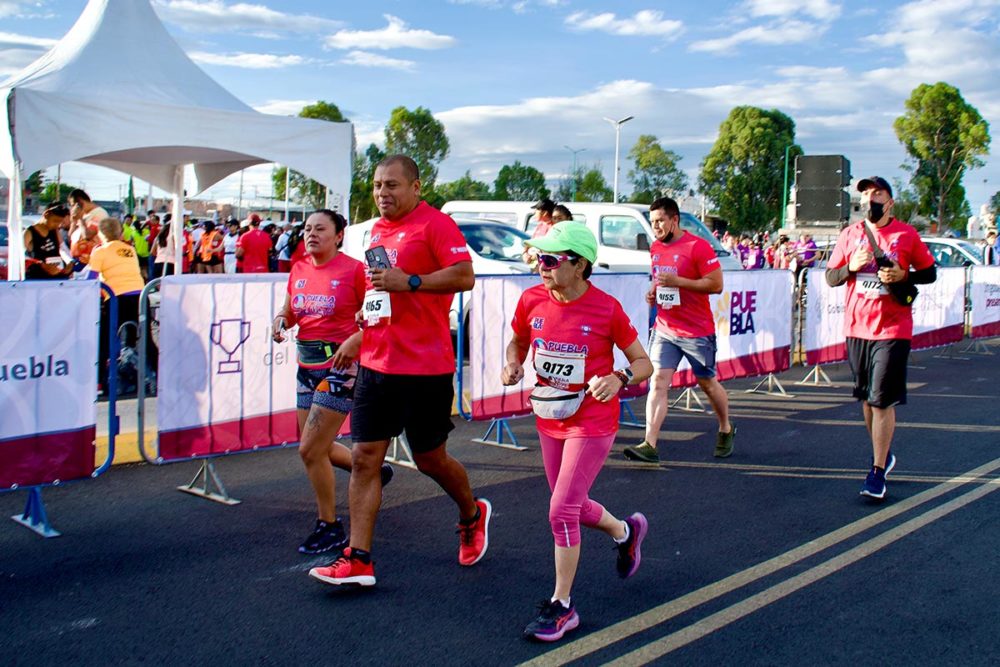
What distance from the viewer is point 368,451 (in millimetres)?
4473

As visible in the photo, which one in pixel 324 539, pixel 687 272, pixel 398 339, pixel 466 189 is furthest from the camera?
pixel 466 189

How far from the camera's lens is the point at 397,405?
14.8 ft

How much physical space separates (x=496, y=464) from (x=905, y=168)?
52.1 metres

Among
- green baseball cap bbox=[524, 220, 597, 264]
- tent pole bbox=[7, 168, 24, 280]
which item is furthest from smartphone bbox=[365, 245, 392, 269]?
tent pole bbox=[7, 168, 24, 280]

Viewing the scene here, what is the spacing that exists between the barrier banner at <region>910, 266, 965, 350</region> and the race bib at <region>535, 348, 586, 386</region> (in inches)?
445

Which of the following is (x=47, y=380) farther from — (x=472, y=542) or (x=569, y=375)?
(x=569, y=375)

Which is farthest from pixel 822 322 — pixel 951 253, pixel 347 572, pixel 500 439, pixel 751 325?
pixel 951 253

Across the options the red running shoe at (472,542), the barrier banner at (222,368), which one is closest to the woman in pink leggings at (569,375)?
the red running shoe at (472,542)

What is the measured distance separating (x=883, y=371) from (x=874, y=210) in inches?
43.3

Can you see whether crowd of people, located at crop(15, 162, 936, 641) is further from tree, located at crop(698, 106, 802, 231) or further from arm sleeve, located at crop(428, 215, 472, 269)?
tree, located at crop(698, 106, 802, 231)

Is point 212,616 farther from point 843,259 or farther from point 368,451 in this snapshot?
point 843,259

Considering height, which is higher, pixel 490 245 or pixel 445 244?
pixel 490 245

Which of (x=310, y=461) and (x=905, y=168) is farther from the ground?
(x=905, y=168)

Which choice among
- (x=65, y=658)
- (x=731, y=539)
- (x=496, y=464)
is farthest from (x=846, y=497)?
(x=65, y=658)
